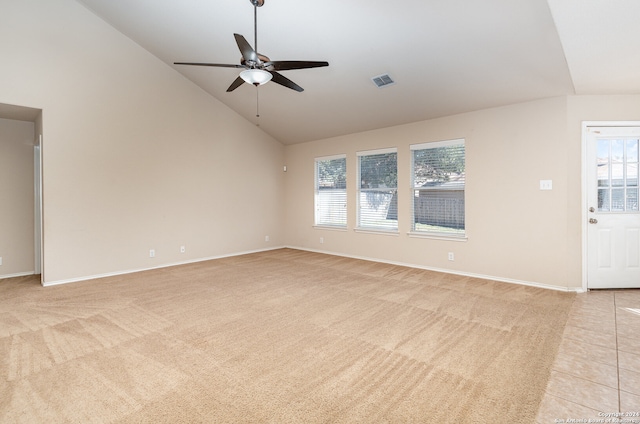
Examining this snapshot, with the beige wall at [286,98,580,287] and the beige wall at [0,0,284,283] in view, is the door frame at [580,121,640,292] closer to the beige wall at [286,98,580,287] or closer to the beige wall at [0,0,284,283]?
the beige wall at [286,98,580,287]

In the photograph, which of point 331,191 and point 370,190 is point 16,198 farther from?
point 370,190

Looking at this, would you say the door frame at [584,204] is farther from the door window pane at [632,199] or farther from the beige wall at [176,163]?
the door window pane at [632,199]

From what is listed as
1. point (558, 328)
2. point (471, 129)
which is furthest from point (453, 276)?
point (471, 129)

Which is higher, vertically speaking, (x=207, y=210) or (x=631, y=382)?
(x=207, y=210)

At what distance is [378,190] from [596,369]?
4190 mm

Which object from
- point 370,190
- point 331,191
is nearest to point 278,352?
point 370,190

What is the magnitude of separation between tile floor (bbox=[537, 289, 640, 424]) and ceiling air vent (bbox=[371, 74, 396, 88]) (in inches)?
141

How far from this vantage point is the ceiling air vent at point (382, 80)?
14.2 feet

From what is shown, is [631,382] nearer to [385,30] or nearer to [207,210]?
[385,30]

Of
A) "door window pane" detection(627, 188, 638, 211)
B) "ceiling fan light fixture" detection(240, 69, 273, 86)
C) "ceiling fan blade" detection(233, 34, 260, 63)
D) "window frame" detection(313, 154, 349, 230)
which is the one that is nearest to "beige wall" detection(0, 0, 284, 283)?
"window frame" detection(313, 154, 349, 230)

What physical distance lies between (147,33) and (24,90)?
1.84 meters

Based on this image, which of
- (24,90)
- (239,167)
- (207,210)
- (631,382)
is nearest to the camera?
(631,382)

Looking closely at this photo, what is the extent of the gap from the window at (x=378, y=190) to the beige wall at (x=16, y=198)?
19.0 ft

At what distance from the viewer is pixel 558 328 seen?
111 inches
